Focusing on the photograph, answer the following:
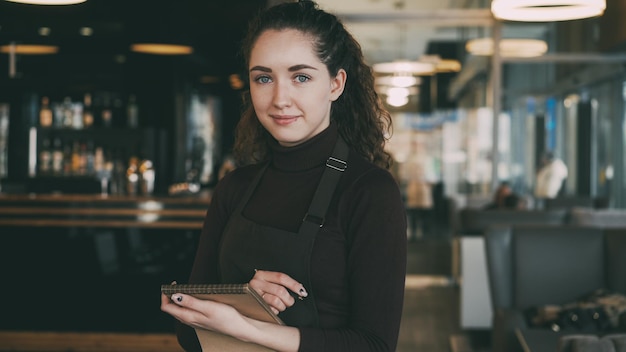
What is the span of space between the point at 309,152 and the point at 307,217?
0.16 m

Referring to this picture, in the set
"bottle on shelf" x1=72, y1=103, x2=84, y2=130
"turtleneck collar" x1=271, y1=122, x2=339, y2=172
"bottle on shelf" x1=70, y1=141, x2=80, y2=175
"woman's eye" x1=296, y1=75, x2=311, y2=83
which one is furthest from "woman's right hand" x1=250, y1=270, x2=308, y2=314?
"bottle on shelf" x1=72, y1=103, x2=84, y2=130

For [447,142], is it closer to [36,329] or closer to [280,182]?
[36,329]

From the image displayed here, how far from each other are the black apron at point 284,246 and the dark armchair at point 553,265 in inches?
116

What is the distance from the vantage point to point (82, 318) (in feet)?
19.6

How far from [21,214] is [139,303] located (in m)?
1.07

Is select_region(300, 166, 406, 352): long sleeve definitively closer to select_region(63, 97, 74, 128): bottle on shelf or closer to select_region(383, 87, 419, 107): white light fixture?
select_region(63, 97, 74, 128): bottle on shelf

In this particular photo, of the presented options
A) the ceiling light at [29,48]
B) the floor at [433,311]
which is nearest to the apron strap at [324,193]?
the floor at [433,311]

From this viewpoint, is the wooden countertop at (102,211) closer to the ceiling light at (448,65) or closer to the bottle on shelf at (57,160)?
the bottle on shelf at (57,160)

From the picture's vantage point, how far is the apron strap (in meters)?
1.51

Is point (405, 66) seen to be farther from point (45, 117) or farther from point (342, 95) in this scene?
point (342, 95)

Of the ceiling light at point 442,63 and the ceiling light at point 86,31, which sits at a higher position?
the ceiling light at point 86,31

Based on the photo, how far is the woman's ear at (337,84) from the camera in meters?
1.64

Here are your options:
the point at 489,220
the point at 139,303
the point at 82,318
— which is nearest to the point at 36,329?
the point at 82,318

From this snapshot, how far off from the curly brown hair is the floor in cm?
457
